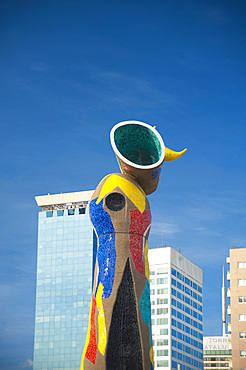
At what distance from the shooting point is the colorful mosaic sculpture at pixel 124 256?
26.0 meters

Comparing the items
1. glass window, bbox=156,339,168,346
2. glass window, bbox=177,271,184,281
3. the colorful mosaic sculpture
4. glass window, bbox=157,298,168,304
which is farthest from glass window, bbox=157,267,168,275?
the colorful mosaic sculpture

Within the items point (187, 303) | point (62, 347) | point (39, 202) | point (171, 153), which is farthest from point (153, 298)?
point (171, 153)

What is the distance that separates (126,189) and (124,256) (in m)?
2.72

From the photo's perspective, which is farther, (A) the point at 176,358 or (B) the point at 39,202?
(B) the point at 39,202

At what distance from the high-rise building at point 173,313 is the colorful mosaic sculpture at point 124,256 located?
1812 inches

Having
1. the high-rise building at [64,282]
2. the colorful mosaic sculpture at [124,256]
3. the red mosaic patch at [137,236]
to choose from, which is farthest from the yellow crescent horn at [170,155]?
the high-rise building at [64,282]

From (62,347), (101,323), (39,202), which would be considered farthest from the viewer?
(39,202)

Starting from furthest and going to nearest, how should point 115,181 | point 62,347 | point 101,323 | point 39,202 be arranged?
point 39,202
point 62,347
point 115,181
point 101,323

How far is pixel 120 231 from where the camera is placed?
27.3m

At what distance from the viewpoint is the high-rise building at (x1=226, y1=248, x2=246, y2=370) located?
5506 centimetres

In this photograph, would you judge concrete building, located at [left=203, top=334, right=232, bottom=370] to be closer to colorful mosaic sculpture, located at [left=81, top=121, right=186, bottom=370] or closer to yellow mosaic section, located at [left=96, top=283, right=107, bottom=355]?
colorful mosaic sculpture, located at [left=81, top=121, right=186, bottom=370]

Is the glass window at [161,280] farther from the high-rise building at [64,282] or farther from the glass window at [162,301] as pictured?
the high-rise building at [64,282]

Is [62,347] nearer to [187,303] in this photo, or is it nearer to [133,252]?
[187,303]

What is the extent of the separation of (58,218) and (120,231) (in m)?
48.4
